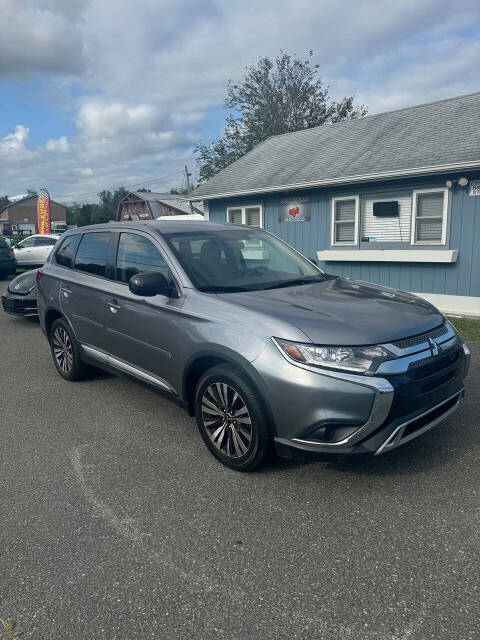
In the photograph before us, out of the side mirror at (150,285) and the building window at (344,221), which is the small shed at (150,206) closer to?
the building window at (344,221)

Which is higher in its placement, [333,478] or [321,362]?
[321,362]

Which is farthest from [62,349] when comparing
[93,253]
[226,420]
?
[226,420]

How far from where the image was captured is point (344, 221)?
440 inches

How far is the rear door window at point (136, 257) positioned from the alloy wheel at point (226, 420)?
3.56ft

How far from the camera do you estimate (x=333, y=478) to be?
11.1ft

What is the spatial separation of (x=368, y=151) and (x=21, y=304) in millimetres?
8093

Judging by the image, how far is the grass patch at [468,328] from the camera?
24.7 feet

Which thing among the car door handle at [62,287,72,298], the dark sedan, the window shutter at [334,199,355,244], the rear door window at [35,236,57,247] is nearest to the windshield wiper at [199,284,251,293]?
the car door handle at [62,287,72,298]

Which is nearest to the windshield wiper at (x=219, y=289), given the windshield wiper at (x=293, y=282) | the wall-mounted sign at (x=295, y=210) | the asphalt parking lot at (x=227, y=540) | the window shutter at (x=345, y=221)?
the windshield wiper at (x=293, y=282)

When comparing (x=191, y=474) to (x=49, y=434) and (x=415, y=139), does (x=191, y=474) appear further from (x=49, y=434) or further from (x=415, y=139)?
(x=415, y=139)

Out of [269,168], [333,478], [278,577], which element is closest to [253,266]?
[333,478]

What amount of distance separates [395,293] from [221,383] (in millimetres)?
1686

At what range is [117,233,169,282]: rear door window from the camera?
4121mm

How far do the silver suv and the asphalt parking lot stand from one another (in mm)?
355
